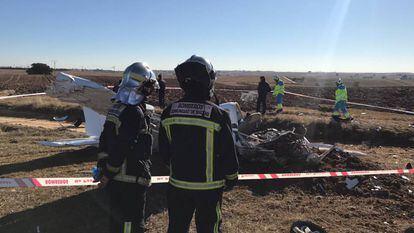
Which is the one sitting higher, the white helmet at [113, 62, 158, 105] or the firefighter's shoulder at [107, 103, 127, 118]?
the white helmet at [113, 62, 158, 105]

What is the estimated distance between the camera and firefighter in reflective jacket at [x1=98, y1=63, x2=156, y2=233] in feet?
11.5

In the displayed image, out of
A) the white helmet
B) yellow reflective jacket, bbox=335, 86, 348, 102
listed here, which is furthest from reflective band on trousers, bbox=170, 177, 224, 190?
yellow reflective jacket, bbox=335, 86, 348, 102

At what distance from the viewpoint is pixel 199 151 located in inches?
126

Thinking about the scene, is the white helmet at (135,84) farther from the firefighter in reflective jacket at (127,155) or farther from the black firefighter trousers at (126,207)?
the black firefighter trousers at (126,207)

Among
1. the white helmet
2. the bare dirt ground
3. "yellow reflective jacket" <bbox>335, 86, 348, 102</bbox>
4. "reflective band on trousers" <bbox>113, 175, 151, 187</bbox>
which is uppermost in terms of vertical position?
the white helmet

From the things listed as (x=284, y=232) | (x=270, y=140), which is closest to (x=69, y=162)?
(x=270, y=140)

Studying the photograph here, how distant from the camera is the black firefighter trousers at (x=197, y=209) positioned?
3184 mm

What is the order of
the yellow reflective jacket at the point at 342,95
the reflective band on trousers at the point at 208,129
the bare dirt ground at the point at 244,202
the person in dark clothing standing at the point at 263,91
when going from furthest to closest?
1. the person in dark clothing standing at the point at 263,91
2. the yellow reflective jacket at the point at 342,95
3. the bare dirt ground at the point at 244,202
4. the reflective band on trousers at the point at 208,129

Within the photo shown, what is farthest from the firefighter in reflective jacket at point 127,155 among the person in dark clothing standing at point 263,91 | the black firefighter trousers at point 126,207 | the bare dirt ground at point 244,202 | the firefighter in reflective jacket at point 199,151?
the person in dark clothing standing at point 263,91

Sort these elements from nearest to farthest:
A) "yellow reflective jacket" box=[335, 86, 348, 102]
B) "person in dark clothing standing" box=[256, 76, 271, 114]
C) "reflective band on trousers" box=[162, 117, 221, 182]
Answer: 1. "reflective band on trousers" box=[162, 117, 221, 182]
2. "yellow reflective jacket" box=[335, 86, 348, 102]
3. "person in dark clothing standing" box=[256, 76, 271, 114]

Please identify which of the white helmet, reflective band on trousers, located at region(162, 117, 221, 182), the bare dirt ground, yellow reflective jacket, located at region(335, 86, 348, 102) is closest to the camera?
reflective band on trousers, located at region(162, 117, 221, 182)

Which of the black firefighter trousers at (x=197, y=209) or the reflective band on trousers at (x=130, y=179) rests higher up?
the reflective band on trousers at (x=130, y=179)

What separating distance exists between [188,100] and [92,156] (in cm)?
686

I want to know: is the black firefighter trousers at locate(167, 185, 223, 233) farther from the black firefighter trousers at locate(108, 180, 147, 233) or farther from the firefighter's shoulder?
the firefighter's shoulder
